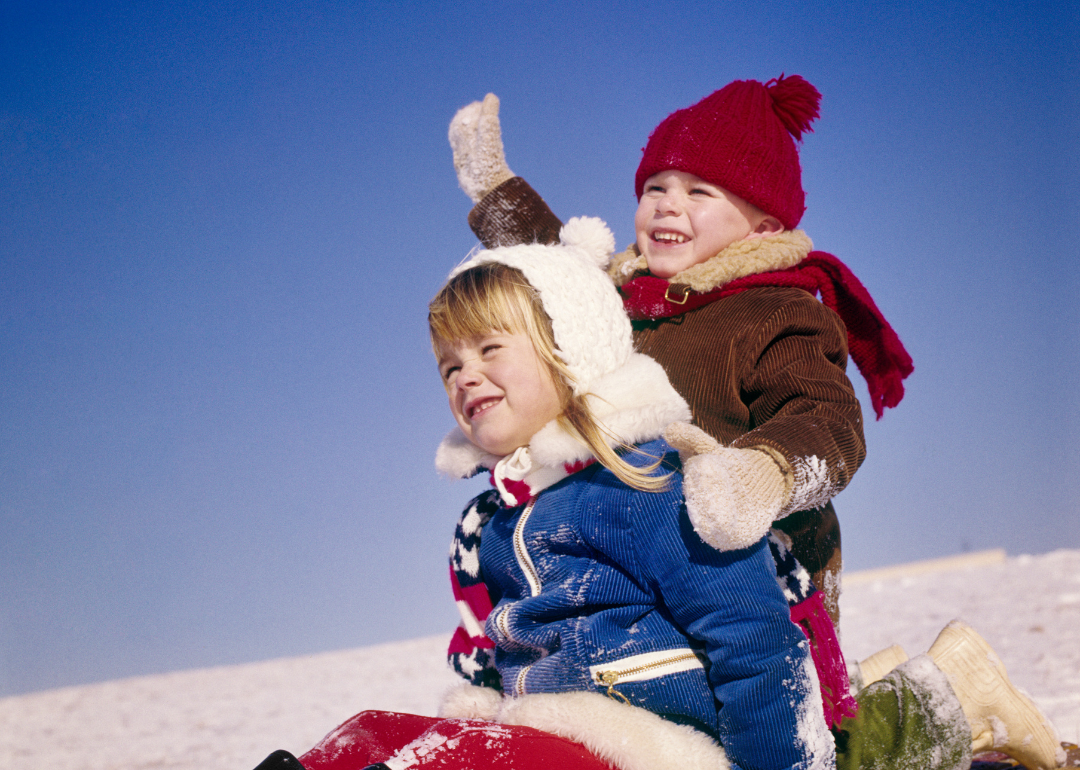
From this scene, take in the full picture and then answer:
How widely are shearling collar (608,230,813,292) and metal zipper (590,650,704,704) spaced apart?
91cm

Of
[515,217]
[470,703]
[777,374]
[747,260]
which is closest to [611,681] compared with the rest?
[470,703]

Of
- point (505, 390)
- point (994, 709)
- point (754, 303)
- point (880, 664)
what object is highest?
point (754, 303)

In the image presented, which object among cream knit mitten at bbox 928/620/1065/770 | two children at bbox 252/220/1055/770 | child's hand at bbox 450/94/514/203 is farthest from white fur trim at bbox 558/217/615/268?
cream knit mitten at bbox 928/620/1065/770

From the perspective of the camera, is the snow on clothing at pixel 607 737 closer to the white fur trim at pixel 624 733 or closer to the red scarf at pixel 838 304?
the white fur trim at pixel 624 733

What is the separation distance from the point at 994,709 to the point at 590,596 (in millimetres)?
1370

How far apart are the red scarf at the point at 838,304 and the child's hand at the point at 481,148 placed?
2.21 ft

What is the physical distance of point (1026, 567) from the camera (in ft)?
24.0

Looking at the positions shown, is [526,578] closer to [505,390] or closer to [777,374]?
[505,390]

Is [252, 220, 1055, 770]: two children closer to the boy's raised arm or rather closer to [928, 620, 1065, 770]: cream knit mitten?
[928, 620, 1065, 770]: cream knit mitten

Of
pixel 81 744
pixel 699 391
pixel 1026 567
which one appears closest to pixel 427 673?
pixel 81 744

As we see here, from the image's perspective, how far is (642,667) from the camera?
1.69 meters

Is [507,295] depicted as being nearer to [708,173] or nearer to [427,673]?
[708,173]

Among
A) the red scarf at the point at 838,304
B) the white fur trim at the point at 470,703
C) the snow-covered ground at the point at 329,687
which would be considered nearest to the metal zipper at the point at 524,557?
the white fur trim at the point at 470,703

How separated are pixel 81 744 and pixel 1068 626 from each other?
5.36 metres
